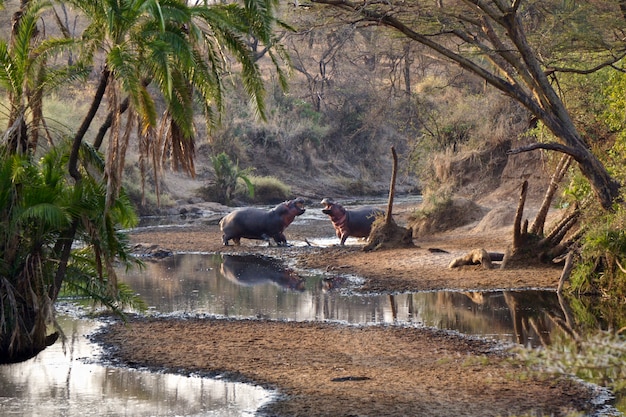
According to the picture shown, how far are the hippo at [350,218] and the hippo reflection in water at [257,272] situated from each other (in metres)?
3.35

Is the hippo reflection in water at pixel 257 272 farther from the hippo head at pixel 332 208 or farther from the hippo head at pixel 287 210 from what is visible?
the hippo head at pixel 332 208

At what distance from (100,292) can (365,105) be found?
4256 cm

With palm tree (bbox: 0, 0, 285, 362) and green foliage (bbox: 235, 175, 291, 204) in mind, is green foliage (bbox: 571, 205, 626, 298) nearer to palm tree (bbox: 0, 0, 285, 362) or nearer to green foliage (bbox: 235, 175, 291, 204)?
palm tree (bbox: 0, 0, 285, 362)

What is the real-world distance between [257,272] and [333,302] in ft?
15.5

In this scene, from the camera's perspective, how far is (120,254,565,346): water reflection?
48.0ft

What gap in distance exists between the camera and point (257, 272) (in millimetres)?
21344

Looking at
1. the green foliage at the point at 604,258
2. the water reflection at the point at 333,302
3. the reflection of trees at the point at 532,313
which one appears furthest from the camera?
the green foliage at the point at 604,258

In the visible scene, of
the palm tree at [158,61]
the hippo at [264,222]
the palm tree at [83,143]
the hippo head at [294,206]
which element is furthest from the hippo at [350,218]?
the palm tree at [83,143]

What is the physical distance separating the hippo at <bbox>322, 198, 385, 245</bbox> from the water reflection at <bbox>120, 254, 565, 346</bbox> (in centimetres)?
539

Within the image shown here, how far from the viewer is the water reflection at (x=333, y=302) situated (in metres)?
14.6

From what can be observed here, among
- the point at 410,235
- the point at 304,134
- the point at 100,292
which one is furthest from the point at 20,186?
the point at 304,134

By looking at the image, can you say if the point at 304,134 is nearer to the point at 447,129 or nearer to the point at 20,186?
the point at 447,129

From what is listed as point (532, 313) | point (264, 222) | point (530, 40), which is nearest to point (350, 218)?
point (264, 222)

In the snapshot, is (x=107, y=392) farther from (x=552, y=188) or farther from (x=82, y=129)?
(x=552, y=188)
